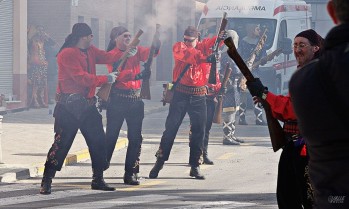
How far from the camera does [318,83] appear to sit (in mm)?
4617

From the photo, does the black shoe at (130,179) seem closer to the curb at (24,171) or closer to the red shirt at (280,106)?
the curb at (24,171)

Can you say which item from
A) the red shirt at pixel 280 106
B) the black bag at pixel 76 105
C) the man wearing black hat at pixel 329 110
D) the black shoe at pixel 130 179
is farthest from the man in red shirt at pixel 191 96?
the man wearing black hat at pixel 329 110

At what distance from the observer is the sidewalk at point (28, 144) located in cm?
1484

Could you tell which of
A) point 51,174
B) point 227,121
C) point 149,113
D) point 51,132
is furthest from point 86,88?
point 149,113

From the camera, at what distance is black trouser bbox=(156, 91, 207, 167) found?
14.5 metres

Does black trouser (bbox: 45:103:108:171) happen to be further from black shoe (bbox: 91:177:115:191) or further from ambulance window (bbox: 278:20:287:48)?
ambulance window (bbox: 278:20:287:48)

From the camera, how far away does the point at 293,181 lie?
7719 mm

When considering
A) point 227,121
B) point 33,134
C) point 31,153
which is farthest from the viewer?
point 33,134

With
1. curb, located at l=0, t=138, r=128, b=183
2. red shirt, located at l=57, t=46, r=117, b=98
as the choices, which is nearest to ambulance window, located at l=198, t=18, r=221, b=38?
curb, located at l=0, t=138, r=128, b=183

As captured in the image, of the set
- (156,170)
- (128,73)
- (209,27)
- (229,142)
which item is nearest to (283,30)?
(209,27)

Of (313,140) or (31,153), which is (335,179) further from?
(31,153)

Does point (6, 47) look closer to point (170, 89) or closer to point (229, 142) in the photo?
point (229, 142)

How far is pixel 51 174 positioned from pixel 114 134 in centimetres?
145

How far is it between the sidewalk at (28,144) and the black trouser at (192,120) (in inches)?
69.5
